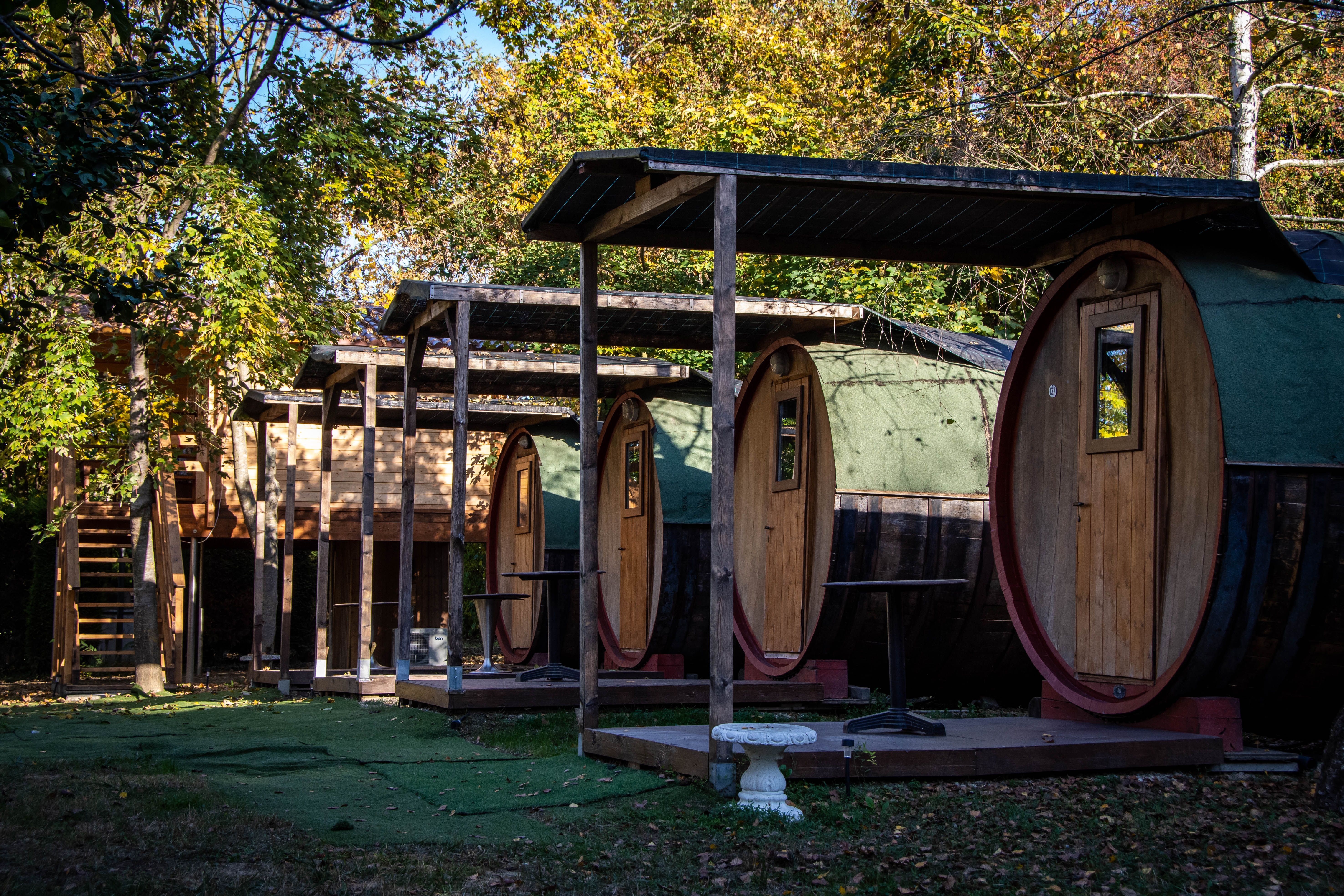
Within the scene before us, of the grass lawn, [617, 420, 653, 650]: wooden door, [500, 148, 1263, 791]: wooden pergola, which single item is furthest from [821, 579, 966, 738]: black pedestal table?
[617, 420, 653, 650]: wooden door

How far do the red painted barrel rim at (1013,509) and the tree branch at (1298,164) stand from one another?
4887 mm

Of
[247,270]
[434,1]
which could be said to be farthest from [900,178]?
[434,1]

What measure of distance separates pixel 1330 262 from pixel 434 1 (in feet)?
44.0

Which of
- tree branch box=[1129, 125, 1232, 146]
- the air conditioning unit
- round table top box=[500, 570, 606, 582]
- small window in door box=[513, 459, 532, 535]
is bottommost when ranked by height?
the air conditioning unit

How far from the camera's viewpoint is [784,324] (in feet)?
33.5

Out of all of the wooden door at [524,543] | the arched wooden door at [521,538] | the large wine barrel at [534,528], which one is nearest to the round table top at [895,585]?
the large wine barrel at [534,528]

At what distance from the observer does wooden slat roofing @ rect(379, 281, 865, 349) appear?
9383mm

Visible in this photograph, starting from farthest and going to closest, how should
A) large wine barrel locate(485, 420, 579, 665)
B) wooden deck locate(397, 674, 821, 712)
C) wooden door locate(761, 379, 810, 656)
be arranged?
large wine barrel locate(485, 420, 579, 665)
wooden door locate(761, 379, 810, 656)
wooden deck locate(397, 674, 821, 712)

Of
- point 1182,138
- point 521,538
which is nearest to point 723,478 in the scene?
point 1182,138

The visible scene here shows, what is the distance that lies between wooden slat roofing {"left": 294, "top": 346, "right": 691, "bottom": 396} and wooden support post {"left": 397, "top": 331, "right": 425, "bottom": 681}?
6.8 inches

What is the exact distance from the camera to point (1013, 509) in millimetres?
7848

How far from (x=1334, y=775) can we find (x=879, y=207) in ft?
11.3

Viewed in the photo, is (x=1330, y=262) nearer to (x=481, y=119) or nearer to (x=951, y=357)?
(x=951, y=357)

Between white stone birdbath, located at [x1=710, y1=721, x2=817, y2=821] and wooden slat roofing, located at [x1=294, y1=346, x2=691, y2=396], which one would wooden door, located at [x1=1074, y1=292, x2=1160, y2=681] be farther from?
wooden slat roofing, located at [x1=294, y1=346, x2=691, y2=396]
